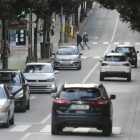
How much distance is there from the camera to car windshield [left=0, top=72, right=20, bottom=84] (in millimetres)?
27766

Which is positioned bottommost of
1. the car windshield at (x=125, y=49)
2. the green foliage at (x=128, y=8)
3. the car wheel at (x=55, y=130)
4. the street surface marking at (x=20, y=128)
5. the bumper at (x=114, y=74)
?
the bumper at (x=114, y=74)

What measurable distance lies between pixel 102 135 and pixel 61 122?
1.50 meters

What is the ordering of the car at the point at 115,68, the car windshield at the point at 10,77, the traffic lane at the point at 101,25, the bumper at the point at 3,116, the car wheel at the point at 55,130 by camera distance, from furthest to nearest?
the traffic lane at the point at 101,25 → the car at the point at 115,68 → the car windshield at the point at 10,77 → the bumper at the point at 3,116 → the car wheel at the point at 55,130

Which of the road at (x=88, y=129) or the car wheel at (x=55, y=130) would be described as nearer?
the car wheel at (x=55, y=130)

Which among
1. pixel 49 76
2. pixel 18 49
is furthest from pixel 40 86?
pixel 18 49

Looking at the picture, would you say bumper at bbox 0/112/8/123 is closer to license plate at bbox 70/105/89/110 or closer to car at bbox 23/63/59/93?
license plate at bbox 70/105/89/110

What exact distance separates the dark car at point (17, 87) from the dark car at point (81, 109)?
675 cm

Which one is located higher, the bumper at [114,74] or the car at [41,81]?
the car at [41,81]

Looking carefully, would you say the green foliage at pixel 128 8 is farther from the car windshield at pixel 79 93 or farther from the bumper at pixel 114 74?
the bumper at pixel 114 74

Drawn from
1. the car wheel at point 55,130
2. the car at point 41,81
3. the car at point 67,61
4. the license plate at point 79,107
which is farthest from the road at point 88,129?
the license plate at point 79,107

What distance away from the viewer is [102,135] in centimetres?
2044

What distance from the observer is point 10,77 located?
92.1 ft

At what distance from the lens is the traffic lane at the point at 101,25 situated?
84.2 m

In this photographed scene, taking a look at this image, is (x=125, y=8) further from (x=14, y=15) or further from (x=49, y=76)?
(x=14, y=15)
